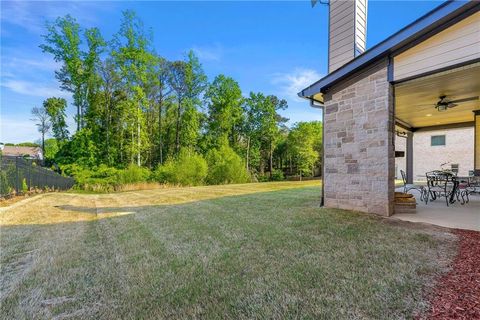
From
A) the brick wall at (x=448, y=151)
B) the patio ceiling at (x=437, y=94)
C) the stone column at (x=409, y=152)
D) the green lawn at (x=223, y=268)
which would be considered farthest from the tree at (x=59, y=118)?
the brick wall at (x=448, y=151)

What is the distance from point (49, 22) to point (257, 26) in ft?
50.7

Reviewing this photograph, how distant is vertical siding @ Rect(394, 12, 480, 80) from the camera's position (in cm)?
362

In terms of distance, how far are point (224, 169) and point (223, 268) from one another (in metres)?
15.0

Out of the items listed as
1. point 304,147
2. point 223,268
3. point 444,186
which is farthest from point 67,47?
point 304,147

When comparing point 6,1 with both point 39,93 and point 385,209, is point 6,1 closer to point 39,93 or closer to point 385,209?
point 385,209

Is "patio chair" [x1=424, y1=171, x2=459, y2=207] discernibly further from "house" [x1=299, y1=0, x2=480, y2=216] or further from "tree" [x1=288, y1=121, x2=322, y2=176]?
"tree" [x1=288, y1=121, x2=322, y2=176]

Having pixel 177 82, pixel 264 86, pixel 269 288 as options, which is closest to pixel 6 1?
pixel 269 288

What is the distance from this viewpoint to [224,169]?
1748 cm

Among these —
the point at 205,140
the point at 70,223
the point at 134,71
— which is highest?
the point at 134,71

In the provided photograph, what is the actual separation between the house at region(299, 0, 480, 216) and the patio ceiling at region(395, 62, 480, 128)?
0.02m

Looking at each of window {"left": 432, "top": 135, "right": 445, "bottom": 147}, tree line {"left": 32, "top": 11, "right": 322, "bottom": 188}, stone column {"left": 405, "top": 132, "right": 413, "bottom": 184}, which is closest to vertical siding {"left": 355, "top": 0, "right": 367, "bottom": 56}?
stone column {"left": 405, "top": 132, "right": 413, "bottom": 184}

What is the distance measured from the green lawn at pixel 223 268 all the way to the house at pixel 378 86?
918 mm

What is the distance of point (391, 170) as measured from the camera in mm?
4590

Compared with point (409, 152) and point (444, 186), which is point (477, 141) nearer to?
point (409, 152)
